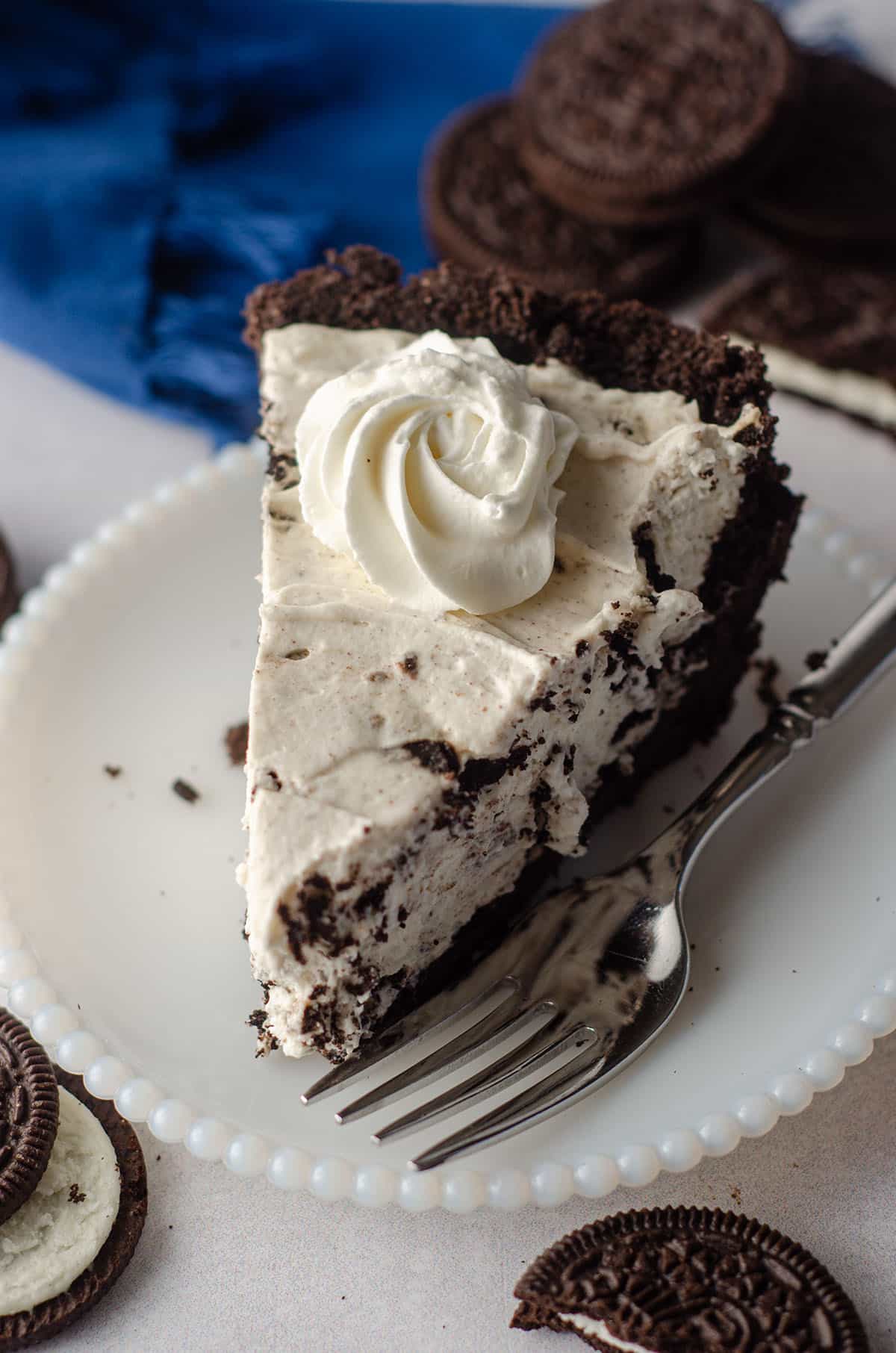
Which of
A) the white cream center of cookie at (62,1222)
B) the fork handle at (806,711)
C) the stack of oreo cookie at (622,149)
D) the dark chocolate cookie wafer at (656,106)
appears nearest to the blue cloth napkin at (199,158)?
the stack of oreo cookie at (622,149)

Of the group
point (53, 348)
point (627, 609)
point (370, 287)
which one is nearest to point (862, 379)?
point (370, 287)

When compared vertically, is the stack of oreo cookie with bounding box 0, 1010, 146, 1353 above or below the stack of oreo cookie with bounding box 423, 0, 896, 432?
below

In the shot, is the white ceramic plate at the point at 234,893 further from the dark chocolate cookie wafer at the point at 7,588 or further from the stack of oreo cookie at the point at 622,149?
the stack of oreo cookie at the point at 622,149

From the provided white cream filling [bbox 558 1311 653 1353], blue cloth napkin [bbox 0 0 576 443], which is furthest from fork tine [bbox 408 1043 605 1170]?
blue cloth napkin [bbox 0 0 576 443]

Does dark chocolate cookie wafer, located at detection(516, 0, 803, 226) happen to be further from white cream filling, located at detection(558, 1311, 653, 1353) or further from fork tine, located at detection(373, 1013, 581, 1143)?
white cream filling, located at detection(558, 1311, 653, 1353)

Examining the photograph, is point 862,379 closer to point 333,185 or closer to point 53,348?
point 333,185

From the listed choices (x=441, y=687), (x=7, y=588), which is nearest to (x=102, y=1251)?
(x=441, y=687)

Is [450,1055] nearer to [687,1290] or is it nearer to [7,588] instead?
[687,1290]
